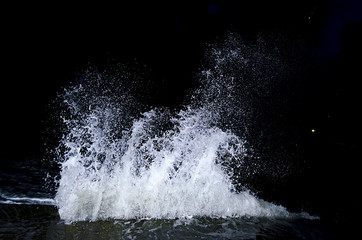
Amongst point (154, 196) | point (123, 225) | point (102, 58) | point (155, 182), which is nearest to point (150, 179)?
point (155, 182)

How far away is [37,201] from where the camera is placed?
10.0 feet

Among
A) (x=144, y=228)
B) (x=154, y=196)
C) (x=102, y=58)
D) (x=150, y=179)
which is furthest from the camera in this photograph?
(x=102, y=58)

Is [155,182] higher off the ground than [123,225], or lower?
higher

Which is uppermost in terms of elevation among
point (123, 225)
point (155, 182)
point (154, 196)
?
point (155, 182)

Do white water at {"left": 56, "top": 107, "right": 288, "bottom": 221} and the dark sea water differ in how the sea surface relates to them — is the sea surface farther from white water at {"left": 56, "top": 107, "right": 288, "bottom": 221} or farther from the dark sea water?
white water at {"left": 56, "top": 107, "right": 288, "bottom": 221}

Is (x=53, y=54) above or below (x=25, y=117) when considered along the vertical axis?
above

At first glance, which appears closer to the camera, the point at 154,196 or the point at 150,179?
the point at 154,196

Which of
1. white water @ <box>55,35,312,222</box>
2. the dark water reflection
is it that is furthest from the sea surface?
white water @ <box>55,35,312,222</box>

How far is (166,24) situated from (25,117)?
10.4m

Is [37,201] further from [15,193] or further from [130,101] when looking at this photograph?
[130,101]

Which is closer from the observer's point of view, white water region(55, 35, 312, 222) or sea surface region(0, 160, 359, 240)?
sea surface region(0, 160, 359, 240)

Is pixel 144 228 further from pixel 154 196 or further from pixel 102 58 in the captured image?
pixel 102 58

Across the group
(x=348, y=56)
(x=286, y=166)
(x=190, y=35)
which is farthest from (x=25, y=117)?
(x=348, y=56)

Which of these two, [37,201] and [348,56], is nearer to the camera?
[37,201]
